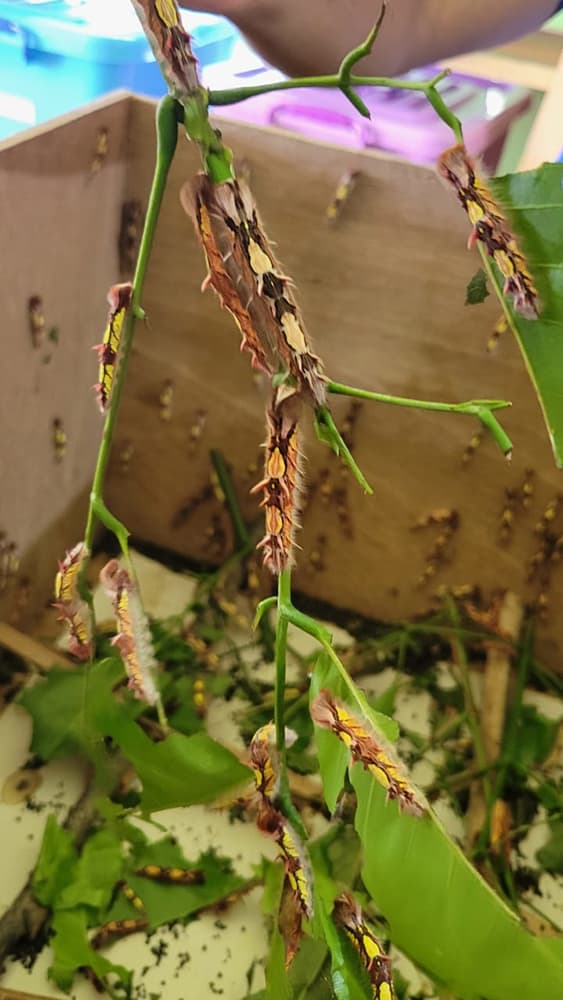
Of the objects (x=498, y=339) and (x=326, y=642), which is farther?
(x=498, y=339)

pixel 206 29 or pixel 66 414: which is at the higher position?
pixel 206 29

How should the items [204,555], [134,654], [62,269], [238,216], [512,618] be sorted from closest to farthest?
1. [238,216]
2. [134,654]
3. [62,269]
4. [512,618]
5. [204,555]

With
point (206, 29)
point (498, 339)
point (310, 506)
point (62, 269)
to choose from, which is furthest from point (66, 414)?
point (206, 29)

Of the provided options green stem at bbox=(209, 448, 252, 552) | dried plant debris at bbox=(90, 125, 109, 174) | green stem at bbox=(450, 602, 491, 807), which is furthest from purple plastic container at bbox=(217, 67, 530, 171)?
green stem at bbox=(450, 602, 491, 807)

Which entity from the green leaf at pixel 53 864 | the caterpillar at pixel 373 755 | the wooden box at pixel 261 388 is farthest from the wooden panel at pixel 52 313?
the caterpillar at pixel 373 755

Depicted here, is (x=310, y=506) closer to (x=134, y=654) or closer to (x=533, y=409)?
(x=533, y=409)

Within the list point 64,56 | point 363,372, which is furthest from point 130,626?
point 64,56

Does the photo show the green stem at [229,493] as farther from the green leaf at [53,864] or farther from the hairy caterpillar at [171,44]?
the hairy caterpillar at [171,44]
